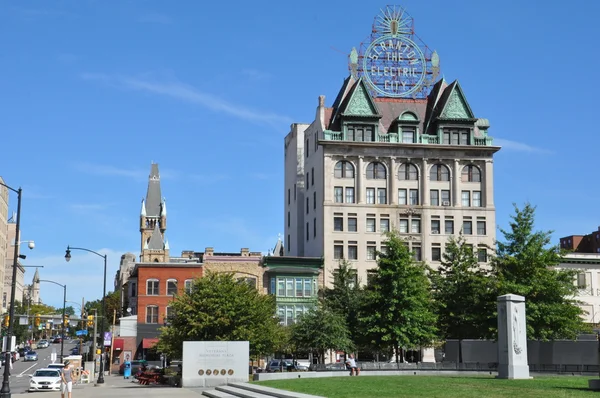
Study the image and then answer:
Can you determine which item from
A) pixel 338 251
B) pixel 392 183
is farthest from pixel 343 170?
pixel 338 251

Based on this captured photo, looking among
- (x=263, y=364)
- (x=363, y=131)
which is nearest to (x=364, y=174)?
(x=363, y=131)

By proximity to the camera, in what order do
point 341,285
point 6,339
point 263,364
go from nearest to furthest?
point 6,339
point 341,285
point 263,364

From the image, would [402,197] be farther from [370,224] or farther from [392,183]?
[370,224]

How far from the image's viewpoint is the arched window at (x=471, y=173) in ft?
314

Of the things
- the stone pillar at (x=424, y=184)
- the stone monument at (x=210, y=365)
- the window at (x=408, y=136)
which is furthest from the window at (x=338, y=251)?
the stone monument at (x=210, y=365)

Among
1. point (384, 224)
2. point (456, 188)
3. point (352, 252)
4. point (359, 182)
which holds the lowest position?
point (352, 252)

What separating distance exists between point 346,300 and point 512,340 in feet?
114

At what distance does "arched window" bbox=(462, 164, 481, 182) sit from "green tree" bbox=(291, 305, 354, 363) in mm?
32917

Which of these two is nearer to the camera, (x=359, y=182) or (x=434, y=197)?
(x=359, y=182)

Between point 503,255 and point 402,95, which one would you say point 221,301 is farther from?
point 402,95

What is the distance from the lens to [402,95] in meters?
100

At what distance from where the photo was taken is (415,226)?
309 feet

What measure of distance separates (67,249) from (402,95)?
49.2 metres

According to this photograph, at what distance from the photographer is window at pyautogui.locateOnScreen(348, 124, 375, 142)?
93.8m
